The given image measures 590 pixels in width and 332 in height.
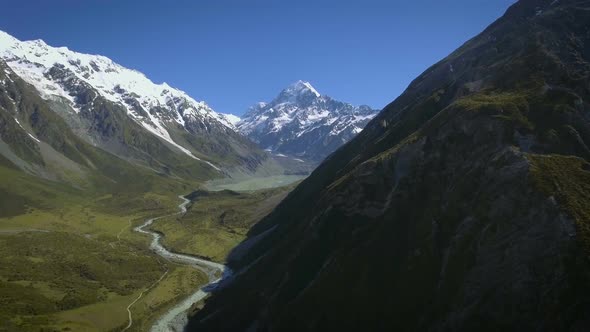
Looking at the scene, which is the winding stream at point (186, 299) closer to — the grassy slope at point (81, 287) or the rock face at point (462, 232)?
the grassy slope at point (81, 287)

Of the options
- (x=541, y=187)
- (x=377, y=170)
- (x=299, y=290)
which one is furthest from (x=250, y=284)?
(x=541, y=187)

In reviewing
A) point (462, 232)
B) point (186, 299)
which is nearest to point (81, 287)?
point (186, 299)

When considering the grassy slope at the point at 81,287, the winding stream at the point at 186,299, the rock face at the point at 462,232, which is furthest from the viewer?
the grassy slope at the point at 81,287

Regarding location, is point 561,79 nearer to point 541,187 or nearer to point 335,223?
point 541,187

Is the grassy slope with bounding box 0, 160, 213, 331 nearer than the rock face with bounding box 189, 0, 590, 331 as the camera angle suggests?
No

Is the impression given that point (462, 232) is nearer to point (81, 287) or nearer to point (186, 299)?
point (186, 299)

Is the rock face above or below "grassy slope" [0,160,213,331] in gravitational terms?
below

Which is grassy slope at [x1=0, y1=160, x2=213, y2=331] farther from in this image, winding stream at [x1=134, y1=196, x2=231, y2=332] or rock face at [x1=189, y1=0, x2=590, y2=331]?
rock face at [x1=189, y1=0, x2=590, y2=331]

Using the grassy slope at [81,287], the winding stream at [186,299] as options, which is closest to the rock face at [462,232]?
the winding stream at [186,299]

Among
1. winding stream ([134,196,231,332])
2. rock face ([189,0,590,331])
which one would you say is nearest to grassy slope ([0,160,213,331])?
winding stream ([134,196,231,332])

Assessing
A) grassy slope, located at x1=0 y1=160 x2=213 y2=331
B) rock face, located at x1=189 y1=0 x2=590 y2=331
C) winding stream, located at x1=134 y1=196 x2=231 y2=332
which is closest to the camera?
rock face, located at x1=189 y1=0 x2=590 y2=331
